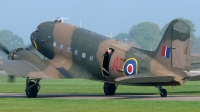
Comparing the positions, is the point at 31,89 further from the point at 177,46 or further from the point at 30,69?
the point at 177,46

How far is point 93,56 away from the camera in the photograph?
4141cm

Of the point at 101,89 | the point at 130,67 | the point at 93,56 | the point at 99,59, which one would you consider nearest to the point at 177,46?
the point at 130,67

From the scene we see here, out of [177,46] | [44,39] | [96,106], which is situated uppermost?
[177,46]

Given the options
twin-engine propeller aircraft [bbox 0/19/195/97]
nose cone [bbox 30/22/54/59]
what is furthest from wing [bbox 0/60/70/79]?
nose cone [bbox 30/22/54/59]

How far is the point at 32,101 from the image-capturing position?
35.7 meters

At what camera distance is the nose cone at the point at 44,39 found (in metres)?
44.4

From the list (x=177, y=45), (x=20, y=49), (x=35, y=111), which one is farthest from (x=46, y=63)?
(x=35, y=111)

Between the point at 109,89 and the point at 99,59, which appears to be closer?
the point at 99,59

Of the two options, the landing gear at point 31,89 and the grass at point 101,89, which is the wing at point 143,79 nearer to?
the landing gear at point 31,89

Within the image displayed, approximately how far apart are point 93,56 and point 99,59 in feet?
2.18

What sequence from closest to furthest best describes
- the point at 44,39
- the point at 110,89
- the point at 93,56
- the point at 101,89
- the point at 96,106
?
the point at 96,106
the point at 93,56
the point at 110,89
the point at 44,39
the point at 101,89

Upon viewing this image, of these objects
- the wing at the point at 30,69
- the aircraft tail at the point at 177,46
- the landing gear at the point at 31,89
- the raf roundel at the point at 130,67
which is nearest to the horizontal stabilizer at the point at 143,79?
the aircraft tail at the point at 177,46

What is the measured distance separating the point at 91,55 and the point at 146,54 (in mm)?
4586

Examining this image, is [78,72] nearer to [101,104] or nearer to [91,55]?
[91,55]
